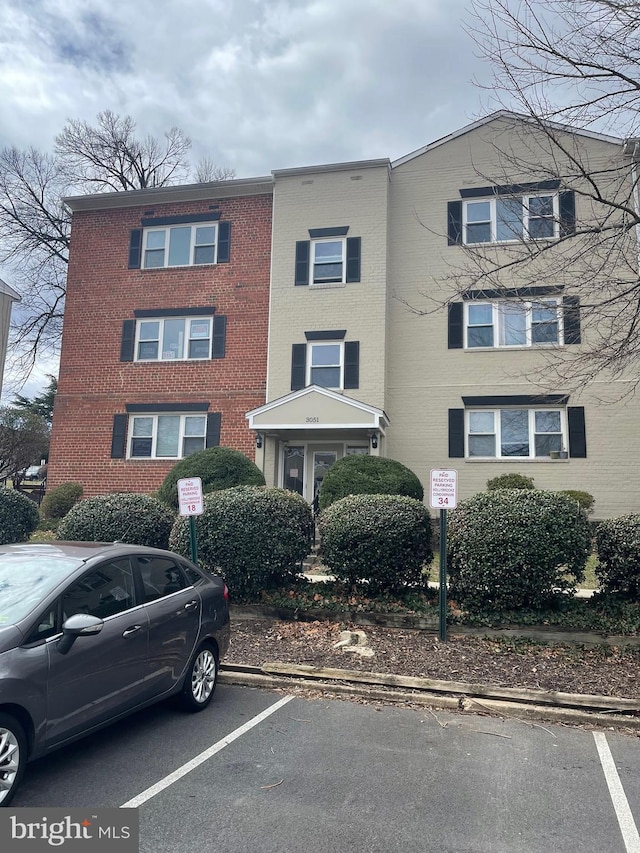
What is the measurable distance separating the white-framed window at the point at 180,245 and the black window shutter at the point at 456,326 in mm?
7429

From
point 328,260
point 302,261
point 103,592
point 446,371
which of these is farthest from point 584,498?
point 103,592

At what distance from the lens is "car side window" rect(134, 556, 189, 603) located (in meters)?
5.30

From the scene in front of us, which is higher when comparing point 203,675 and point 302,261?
point 302,261

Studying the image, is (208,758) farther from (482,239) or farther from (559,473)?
(482,239)

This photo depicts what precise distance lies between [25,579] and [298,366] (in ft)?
45.9

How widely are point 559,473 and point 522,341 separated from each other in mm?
3741

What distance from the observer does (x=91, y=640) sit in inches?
172

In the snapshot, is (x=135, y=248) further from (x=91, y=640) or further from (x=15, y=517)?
(x=91, y=640)

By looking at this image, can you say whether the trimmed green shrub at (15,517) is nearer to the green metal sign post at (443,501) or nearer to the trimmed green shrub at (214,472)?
the trimmed green shrub at (214,472)

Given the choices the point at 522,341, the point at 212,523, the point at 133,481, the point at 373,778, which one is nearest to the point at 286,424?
the point at 133,481

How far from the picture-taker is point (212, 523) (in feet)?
29.6

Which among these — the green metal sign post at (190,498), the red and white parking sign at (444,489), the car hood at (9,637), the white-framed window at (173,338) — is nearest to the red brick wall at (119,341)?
the white-framed window at (173,338)

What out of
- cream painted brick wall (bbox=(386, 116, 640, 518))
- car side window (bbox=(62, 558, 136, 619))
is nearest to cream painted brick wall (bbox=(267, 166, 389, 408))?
cream painted brick wall (bbox=(386, 116, 640, 518))

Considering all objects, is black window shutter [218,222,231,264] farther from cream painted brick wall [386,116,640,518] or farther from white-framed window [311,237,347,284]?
cream painted brick wall [386,116,640,518]
